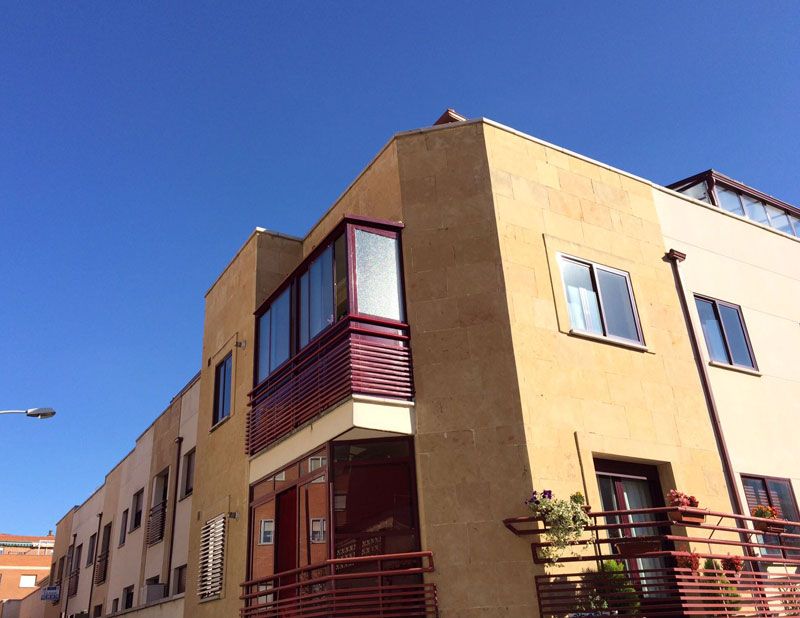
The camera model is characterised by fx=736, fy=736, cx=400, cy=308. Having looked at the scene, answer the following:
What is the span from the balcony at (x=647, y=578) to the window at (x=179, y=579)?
12732mm

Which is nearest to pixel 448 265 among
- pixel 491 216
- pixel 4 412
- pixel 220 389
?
pixel 491 216

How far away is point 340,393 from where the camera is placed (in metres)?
11.9

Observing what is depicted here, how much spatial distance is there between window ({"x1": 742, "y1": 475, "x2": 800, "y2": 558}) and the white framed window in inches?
298

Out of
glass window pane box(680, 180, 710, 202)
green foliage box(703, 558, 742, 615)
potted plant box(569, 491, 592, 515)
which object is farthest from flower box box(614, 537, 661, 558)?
glass window pane box(680, 180, 710, 202)

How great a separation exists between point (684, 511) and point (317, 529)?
18.6ft

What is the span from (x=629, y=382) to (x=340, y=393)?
5.01 m

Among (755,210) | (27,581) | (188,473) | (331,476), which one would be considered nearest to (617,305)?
(331,476)

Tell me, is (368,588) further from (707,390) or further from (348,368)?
(707,390)

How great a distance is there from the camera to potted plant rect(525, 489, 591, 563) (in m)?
10.1

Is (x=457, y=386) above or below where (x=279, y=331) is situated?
below

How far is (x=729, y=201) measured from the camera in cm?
1892

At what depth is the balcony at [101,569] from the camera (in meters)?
27.8

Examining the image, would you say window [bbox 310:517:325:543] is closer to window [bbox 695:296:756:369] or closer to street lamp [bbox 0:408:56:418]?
window [bbox 695:296:756:369]

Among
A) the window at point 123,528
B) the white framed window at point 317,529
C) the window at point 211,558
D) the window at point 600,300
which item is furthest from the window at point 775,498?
the window at point 123,528
